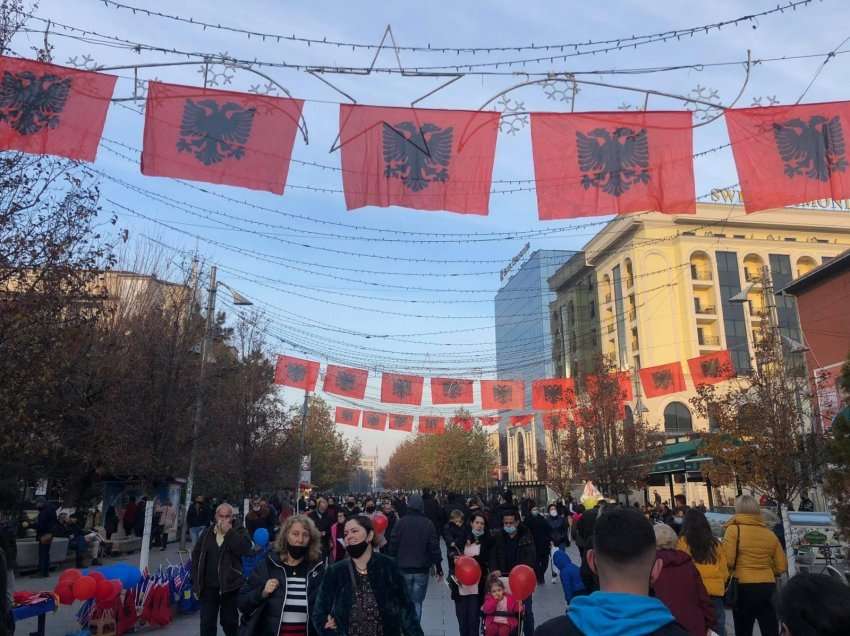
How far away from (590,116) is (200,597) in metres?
8.47

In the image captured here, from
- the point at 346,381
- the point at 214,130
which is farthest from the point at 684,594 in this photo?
the point at 346,381

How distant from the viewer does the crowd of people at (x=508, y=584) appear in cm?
213

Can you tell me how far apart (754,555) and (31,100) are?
35.1 feet

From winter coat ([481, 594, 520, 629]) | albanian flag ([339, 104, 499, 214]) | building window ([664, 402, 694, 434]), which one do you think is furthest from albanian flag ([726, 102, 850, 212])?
building window ([664, 402, 694, 434])

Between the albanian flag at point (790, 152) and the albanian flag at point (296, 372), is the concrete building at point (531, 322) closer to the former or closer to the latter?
the albanian flag at point (296, 372)

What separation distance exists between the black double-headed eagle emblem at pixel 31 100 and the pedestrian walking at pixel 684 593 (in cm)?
961

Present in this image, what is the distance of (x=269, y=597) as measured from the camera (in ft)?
16.5

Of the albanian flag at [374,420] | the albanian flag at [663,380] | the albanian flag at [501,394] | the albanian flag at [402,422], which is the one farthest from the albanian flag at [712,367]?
the albanian flag at [374,420]

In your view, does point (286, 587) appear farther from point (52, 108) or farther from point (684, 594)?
point (52, 108)

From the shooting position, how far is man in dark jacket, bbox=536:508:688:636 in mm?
1945

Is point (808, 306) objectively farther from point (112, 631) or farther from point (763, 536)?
point (112, 631)

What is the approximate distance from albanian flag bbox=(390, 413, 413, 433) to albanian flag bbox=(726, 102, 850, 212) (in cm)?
2679

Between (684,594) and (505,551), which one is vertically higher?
(684,594)

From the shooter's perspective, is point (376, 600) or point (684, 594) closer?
point (376, 600)
